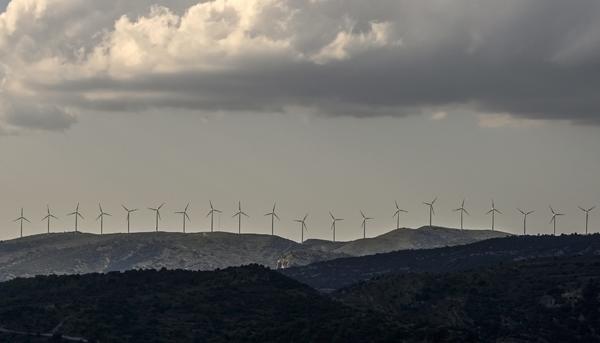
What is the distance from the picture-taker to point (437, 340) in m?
196

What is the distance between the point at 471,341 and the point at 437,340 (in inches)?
223

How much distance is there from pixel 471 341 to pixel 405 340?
38.3ft

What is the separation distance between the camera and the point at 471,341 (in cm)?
19388

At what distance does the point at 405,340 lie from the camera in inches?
7849

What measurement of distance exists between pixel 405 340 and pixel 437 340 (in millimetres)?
6089
